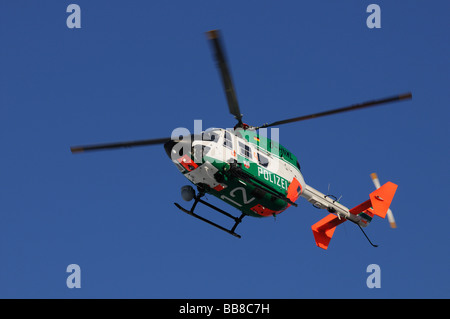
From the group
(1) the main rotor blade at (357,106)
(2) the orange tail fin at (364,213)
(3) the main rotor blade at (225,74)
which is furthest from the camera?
(2) the orange tail fin at (364,213)

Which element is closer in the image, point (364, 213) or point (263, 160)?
point (263, 160)

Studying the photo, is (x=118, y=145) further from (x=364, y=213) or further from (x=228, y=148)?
(x=364, y=213)

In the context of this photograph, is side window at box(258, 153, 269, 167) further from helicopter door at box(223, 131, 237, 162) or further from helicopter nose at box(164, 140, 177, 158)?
helicopter nose at box(164, 140, 177, 158)

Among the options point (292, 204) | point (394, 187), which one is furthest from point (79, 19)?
point (394, 187)

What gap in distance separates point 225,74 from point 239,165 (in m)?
2.94

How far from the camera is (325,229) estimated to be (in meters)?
19.8

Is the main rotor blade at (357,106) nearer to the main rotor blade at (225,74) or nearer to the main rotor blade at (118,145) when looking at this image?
the main rotor blade at (225,74)

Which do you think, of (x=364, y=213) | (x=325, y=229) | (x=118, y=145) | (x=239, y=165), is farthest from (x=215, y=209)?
(x=364, y=213)

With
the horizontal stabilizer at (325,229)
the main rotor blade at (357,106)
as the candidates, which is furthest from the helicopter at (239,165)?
the horizontal stabilizer at (325,229)

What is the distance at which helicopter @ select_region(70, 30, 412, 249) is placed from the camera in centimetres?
1590

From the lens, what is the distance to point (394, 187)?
19625mm

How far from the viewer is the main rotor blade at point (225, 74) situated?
517 inches

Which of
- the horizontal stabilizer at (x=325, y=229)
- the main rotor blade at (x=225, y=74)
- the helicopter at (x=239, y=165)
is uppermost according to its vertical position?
the main rotor blade at (x=225, y=74)

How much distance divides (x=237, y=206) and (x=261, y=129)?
1981 millimetres
